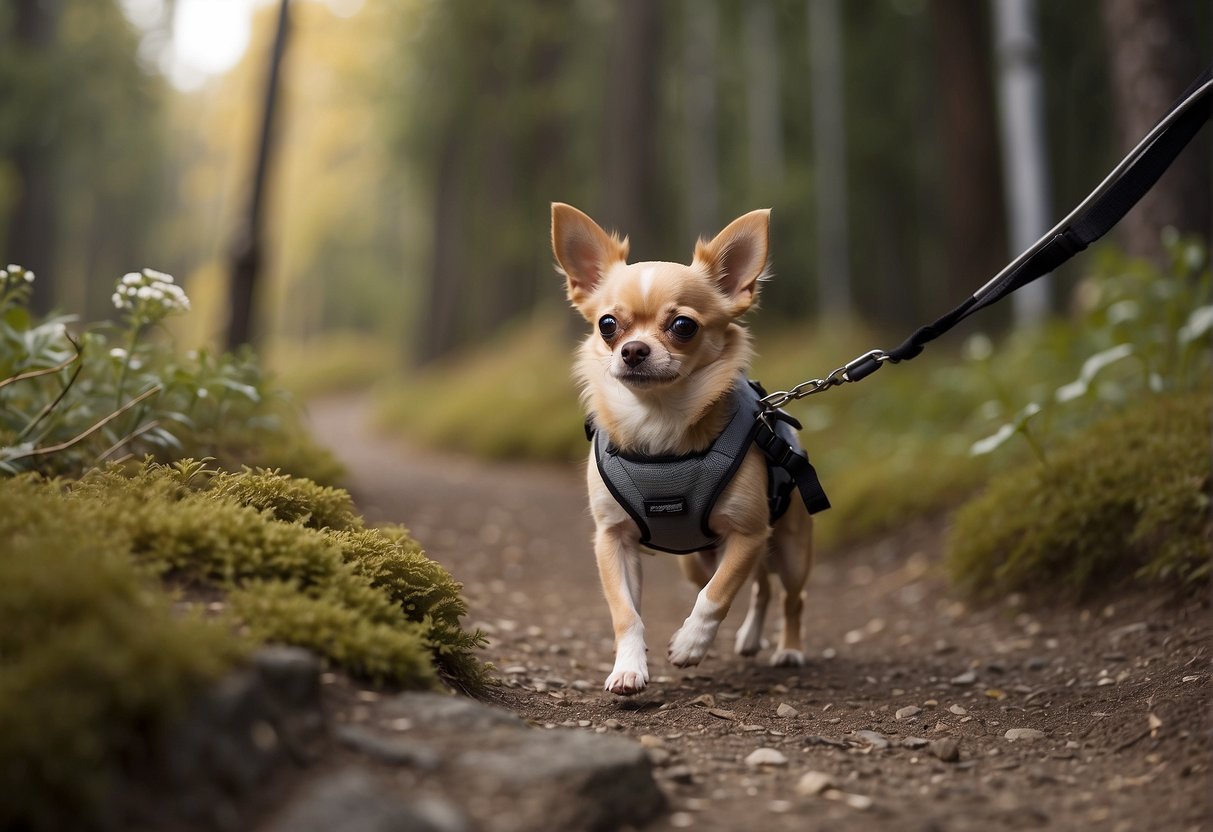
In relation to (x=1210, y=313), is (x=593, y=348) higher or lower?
lower

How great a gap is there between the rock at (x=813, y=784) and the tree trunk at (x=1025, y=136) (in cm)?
734

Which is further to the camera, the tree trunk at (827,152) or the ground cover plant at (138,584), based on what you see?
the tree trunk at (827,152)

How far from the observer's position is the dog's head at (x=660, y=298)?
3.58 meters

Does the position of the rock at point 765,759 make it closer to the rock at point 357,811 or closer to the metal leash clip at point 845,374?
the rock at point 357,811

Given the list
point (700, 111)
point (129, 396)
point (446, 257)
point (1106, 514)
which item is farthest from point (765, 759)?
point (446, 257)

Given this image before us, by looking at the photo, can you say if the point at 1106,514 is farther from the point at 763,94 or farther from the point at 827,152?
the point at 763,94

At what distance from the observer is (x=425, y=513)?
275 inches

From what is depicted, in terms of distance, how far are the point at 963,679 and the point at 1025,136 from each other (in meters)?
6.92

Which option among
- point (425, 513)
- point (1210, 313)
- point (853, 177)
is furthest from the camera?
point (853, 177)

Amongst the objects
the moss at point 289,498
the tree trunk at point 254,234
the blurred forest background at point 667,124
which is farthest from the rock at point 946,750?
the tree trunk at point 254,234

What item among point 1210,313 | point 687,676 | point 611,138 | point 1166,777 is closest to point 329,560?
point 687,676

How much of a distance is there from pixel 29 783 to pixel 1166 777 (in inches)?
102

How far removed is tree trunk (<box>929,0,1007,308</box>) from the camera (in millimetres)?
10961

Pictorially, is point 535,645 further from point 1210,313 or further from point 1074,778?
point 1210,313
